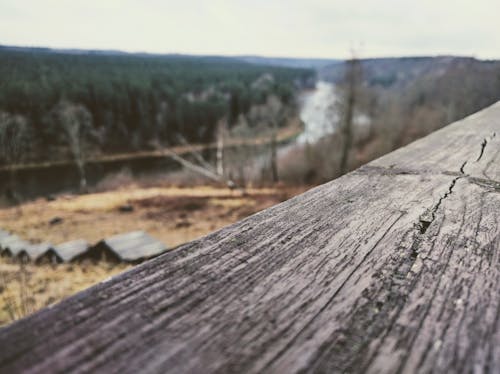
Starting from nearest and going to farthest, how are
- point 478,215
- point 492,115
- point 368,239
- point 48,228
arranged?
point 368,239 → point 478,215 → point 492,115 → point 48,228

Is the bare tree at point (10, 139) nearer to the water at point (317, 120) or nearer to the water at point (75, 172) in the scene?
the water at point (75, 172)

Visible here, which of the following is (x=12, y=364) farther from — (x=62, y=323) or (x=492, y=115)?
(x=492, y=115)

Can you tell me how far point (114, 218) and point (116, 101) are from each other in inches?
1512

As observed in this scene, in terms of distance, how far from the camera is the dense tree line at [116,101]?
32.7 meters

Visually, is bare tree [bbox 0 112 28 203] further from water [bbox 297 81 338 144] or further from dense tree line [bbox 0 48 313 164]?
water [bbox 297 81 338 144]

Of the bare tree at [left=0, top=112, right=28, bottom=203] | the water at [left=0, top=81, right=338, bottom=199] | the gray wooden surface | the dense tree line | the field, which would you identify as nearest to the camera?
the gray wooden surface

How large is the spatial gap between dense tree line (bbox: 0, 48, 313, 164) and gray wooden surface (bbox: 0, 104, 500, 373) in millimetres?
23591

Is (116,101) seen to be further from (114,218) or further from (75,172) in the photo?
(114,218)

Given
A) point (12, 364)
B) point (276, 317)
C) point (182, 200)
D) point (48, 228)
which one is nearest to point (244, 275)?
point (276, 317)

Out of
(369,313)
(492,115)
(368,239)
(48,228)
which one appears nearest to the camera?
(369,313)

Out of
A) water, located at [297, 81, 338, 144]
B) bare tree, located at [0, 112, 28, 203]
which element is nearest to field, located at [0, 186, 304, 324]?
bare tree, located at [0, 112, 28, 203]

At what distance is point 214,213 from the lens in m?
14.3

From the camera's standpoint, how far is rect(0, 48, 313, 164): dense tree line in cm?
3266

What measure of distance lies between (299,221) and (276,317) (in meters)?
0.30
